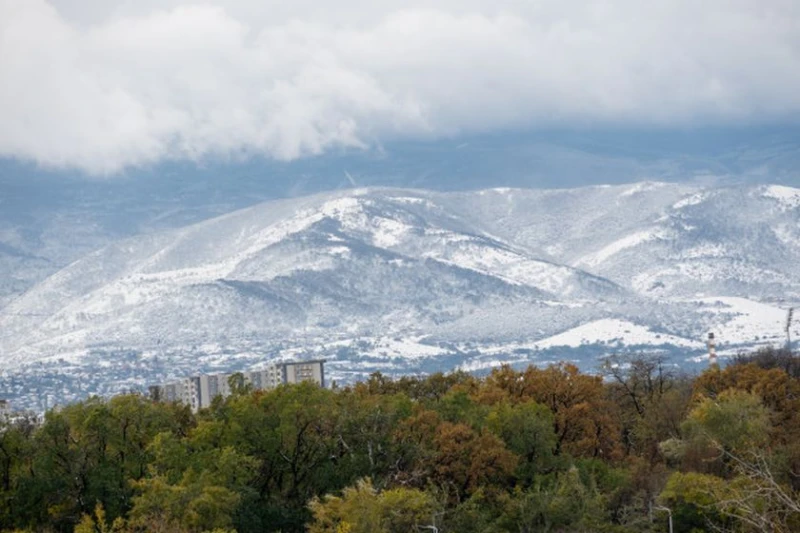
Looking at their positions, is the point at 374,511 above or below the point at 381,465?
below

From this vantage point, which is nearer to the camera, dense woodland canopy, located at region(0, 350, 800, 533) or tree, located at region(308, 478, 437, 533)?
tree, located at region(308, 478, 437, 533)

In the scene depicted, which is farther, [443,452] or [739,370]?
[739,370]

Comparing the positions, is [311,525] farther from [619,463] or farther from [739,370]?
[739,370]

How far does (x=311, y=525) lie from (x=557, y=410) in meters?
34.1

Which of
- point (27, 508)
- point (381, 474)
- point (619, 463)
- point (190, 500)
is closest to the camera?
point (190, 500)

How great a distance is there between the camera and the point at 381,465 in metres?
97.9

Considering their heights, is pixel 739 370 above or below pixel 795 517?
above

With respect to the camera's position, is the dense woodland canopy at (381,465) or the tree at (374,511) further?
the dense woodland canopy at (381,465)

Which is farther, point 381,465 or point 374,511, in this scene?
point 381,465

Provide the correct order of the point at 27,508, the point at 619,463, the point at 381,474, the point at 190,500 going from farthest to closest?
1. the point at 619,463
2. the point at 381,474
3. the point at 27,508
4. the point at 190,500

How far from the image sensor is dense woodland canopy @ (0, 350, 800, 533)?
3410 inches

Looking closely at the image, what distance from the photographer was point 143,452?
313ft

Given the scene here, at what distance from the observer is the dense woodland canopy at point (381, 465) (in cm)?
8662

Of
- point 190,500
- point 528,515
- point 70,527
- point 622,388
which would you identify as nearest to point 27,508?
point 70,527
